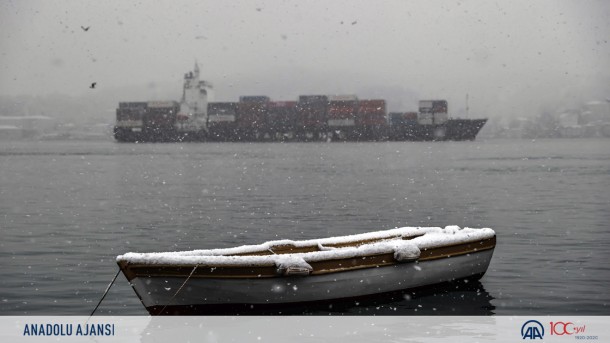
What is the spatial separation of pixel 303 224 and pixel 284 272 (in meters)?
14.7

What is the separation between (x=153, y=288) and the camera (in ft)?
36.8

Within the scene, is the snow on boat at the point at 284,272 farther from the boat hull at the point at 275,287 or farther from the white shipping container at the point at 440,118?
the white shipping container at the point at 440,118

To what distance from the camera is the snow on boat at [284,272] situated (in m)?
11.1

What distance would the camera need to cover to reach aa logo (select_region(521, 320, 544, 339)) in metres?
10.8

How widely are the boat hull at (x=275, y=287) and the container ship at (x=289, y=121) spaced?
460 feet

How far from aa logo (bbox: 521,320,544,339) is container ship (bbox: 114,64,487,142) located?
464 ft

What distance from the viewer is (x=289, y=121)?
545 feet

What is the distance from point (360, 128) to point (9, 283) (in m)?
146

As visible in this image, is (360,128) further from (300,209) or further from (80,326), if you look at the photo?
(80,326)

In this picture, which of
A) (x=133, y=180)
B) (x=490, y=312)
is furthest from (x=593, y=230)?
(x=133, y=180)

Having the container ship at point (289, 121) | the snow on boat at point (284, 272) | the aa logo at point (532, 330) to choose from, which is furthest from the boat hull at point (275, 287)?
the container ship at point (289, 121)

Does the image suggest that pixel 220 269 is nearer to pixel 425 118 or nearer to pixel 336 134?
pixel 425 118

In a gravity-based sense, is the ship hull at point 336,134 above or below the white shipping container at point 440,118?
below

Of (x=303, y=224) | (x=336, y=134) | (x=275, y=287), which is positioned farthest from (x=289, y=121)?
(x=275, y=287)
